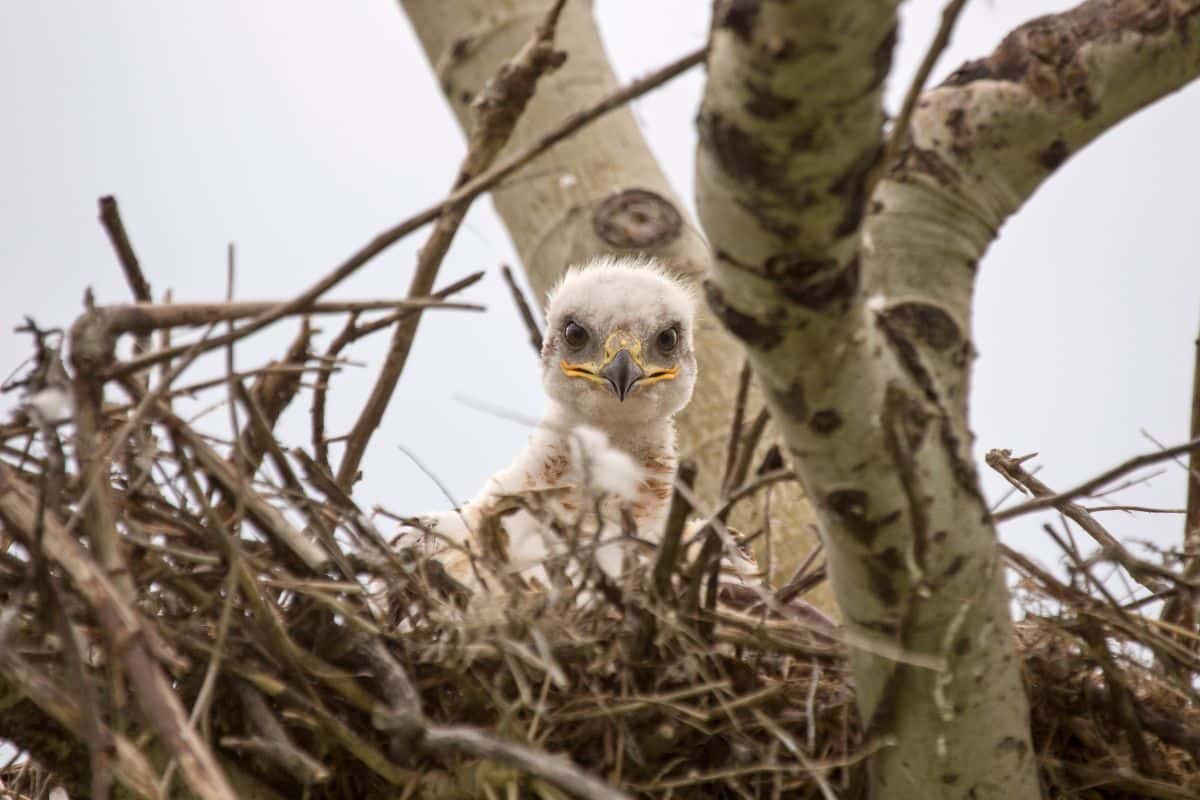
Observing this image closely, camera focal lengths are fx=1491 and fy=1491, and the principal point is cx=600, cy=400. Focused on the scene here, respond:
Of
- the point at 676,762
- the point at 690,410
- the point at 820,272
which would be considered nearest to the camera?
the point at 820,272

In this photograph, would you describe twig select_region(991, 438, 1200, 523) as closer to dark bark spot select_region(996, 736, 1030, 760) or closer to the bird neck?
dark bark spot select_region(996, 736, 1030, 760)

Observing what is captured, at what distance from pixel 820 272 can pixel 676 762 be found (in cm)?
100

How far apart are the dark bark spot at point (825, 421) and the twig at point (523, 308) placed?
1.35m

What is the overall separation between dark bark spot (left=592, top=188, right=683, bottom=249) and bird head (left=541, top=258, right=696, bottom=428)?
333mm

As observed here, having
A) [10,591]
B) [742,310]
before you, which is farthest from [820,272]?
[10,591]

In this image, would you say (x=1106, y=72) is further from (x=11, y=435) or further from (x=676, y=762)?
(x=11, y=435)

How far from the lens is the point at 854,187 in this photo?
5.20 feet

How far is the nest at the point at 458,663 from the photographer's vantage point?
2203mm

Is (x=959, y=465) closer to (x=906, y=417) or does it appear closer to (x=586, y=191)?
(x=906, y=417)

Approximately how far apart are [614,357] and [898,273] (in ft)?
5.80

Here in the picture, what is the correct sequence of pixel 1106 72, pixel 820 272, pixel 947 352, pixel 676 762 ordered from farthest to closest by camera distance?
1. pixel 676 762
2. pixel 1106 72
3. pixel 947 352
4. pixel 820 272

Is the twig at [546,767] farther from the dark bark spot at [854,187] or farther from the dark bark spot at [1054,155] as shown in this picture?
the dark bark spot at [1054,155]

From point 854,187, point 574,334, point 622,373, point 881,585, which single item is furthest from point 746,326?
point 574,334

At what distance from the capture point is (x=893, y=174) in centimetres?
213
